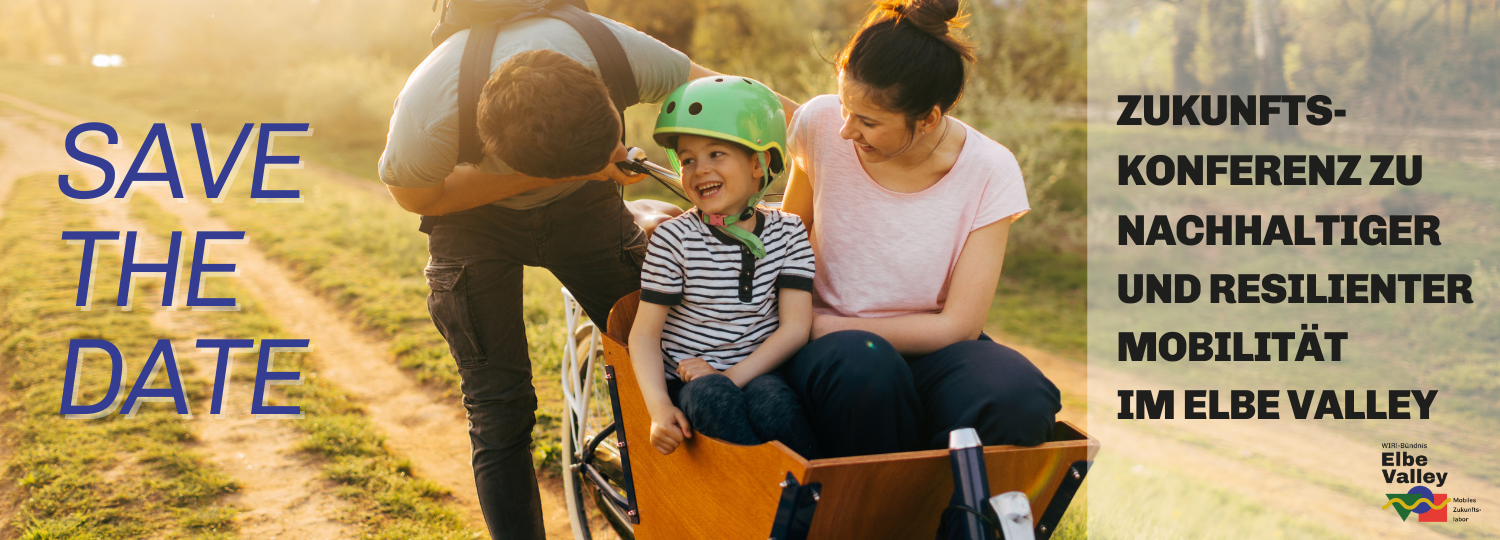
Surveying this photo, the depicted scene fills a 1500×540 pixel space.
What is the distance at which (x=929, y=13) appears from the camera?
6.20ft

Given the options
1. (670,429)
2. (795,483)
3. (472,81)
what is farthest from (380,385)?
(795,483)

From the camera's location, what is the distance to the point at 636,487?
2.19 m

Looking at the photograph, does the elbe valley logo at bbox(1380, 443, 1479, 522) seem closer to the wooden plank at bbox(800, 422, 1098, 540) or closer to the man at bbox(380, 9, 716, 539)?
the wooden plank at bbox(800, 422, 1098, 540)

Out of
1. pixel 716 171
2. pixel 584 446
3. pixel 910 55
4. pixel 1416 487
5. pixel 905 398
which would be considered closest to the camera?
pixel 905 398

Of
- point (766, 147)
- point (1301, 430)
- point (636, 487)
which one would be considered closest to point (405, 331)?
point (636, 487)

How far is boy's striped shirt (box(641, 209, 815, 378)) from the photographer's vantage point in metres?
2.01

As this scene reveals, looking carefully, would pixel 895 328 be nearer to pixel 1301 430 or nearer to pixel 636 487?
pixel 636 487

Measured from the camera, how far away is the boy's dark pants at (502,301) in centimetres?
245

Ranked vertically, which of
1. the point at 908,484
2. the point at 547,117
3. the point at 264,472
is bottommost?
the point at 264,472

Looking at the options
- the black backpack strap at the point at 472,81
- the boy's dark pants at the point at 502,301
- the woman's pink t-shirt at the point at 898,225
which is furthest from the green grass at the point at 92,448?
the woman's pink t-shirt at the point at 898,225

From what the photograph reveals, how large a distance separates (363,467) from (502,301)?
2.17 metres

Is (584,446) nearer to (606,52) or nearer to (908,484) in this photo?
(606,52)

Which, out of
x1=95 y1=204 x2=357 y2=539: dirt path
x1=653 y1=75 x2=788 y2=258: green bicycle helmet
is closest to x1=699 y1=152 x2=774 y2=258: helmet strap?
x1=653 y1=75 x2=788 y2=258: green bicycle helmet

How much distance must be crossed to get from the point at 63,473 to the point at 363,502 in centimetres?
150
